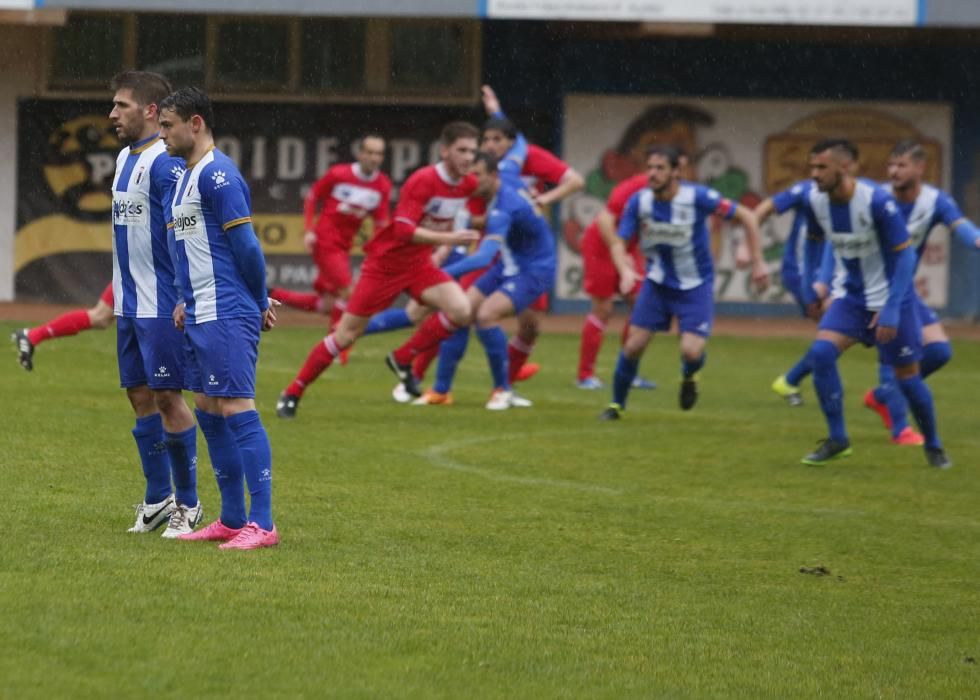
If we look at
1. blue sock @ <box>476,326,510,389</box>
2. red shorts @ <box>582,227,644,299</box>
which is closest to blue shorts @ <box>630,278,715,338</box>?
blue sock @ <box>476,326,510,389</box>

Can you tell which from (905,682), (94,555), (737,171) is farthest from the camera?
(737,171)

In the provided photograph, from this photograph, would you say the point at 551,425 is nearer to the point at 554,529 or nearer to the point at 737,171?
the point at 554,529

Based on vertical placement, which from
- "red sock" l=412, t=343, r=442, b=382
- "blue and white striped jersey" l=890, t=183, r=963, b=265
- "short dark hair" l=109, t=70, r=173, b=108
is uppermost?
"short dark hair" l=109, t=70, r=173, b=108

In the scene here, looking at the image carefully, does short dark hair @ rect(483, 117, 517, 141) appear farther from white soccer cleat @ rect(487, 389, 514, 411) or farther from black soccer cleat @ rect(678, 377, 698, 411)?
black soccer cleat @ rect(678, 377, 698, 411)

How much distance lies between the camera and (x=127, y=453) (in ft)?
33.8

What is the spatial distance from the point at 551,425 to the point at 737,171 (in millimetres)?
13642

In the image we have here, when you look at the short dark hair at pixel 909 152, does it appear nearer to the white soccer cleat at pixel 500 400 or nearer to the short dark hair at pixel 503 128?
the white soccer cleat at pixel 500 400

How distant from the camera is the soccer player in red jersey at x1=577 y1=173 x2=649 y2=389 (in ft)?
51.8

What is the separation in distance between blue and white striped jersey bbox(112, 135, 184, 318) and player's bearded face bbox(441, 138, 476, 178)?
5.62 m

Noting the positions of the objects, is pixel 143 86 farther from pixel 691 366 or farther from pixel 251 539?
pixel 691 366

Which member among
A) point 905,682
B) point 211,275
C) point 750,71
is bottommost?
point 905,682

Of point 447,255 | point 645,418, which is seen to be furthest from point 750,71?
point 645,418

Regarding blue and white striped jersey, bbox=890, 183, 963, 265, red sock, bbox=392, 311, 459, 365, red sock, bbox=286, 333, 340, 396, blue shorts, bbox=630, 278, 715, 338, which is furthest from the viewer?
red sock, bbox=392, 311, 459, 365

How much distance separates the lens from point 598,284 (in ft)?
54.2
